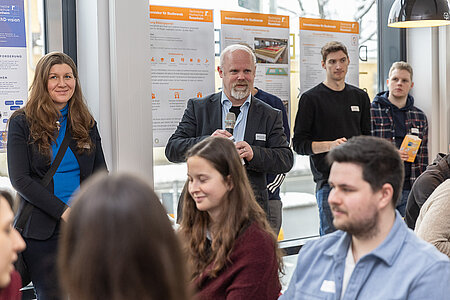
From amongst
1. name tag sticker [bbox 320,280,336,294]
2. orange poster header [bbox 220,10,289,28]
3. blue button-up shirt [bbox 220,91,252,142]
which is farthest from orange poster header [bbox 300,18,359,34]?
name tag sticker [bbox 320,280,336,294]

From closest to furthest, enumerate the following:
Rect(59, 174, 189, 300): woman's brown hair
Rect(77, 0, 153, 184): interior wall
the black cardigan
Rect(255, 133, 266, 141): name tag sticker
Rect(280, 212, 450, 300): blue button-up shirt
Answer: Rect(59, 174, 189, 300): woman's brown hair, Rect(280, 212, 450, 300): blue button-up shirt, the black cardigan, Rect(255, 133, 266, 141): name tag sticker, Rect(77, 0, 153, 184): interior wall

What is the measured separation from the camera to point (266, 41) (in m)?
5.21

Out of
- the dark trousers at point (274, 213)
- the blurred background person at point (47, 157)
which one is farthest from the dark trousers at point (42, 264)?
the dark trousers at point (274, 213)

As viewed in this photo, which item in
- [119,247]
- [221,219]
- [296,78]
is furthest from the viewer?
[296,78]

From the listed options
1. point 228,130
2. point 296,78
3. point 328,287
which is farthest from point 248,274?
point 296,78

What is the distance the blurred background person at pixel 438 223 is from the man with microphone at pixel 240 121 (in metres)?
1.07

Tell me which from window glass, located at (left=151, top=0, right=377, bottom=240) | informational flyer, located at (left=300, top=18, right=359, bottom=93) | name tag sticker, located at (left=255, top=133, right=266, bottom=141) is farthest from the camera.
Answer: informational flyer, located at (left=300, top=18, right=359, bottom=93)

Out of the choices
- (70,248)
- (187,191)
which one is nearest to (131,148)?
(187,191)

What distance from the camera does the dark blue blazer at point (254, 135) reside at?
147 inches

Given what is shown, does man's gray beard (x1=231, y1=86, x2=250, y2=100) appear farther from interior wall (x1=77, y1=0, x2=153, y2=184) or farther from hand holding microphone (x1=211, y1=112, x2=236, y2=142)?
interior wall (x1=77, y1=0, x2=153, y2=184)

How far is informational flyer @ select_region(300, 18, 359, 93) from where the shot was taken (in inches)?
217

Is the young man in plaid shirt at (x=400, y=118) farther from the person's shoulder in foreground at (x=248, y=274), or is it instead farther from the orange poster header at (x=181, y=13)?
the person's shoulder in foreground at (x=248, y=274)

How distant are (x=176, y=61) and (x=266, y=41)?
0.92m

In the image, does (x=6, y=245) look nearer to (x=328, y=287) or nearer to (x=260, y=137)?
(x=328, y=287)
